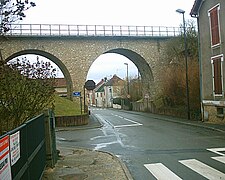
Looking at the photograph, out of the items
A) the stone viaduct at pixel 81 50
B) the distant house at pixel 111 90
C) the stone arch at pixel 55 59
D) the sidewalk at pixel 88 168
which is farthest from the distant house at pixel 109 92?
the sidewalk at pixel 88 168

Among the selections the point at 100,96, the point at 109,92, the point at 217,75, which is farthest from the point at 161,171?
the point at 100,96

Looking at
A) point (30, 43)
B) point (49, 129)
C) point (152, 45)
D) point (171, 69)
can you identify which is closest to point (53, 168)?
point (49, 129)

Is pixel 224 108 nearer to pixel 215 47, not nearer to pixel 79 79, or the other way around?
pixel 215 47

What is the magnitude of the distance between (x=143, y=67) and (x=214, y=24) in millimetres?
24918

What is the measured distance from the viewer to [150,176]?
8.87m

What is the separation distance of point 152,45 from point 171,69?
10189 mm

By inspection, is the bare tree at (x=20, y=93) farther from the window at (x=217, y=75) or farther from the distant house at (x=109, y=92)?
the distant house at (x=109, y=92)

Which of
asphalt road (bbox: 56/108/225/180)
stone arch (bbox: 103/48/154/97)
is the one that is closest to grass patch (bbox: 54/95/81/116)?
stone arch (bbox: 103/48/154/97)

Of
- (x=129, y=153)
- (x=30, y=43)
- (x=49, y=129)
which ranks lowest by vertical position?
(x=129, y=153)

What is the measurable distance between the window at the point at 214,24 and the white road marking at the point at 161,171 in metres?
15.1

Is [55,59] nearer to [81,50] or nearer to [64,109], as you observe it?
[81,50]

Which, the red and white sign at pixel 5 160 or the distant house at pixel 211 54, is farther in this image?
the distant house at pixel 211 54

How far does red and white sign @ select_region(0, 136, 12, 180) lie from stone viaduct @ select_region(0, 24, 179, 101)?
115 feet

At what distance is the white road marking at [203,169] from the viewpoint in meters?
8.50
